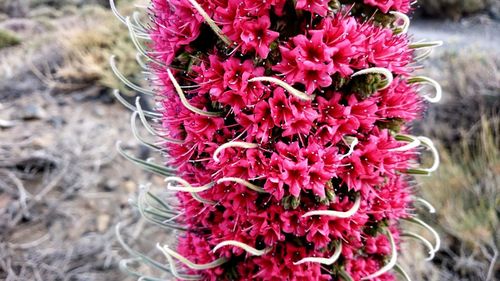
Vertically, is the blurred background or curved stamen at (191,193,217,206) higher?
curved stamen at (191,193,217,206)

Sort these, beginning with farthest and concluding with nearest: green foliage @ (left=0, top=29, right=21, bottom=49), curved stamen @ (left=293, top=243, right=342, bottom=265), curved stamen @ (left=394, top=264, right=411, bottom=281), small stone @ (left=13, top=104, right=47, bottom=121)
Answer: green foliage @ (left=0, top=29, right=21, bottom=49)
small stone @ (left=13, top=104, right=47, bottom=121)
curved stamen @ (left=394, top=264, right=411, bottom=281)
curved stamen @ (left=293, top=243, right=342, bottom=265)

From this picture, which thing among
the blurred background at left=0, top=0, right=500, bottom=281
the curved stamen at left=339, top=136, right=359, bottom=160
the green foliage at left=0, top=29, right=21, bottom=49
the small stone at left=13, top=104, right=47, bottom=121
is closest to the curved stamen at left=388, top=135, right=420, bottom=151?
the curved stamen at left=339, top=136, right=359, bottom=160

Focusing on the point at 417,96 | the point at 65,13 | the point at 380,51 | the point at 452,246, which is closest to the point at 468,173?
the point at 452,246

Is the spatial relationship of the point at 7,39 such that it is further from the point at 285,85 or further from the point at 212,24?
the point at 285,85

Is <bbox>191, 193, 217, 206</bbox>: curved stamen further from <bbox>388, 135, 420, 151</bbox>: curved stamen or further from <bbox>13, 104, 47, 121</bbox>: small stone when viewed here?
<bbox>13, 104, 47, 121</bbox>: small stone

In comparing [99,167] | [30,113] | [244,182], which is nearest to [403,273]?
[244,182]

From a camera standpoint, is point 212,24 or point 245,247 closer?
point 212,24
